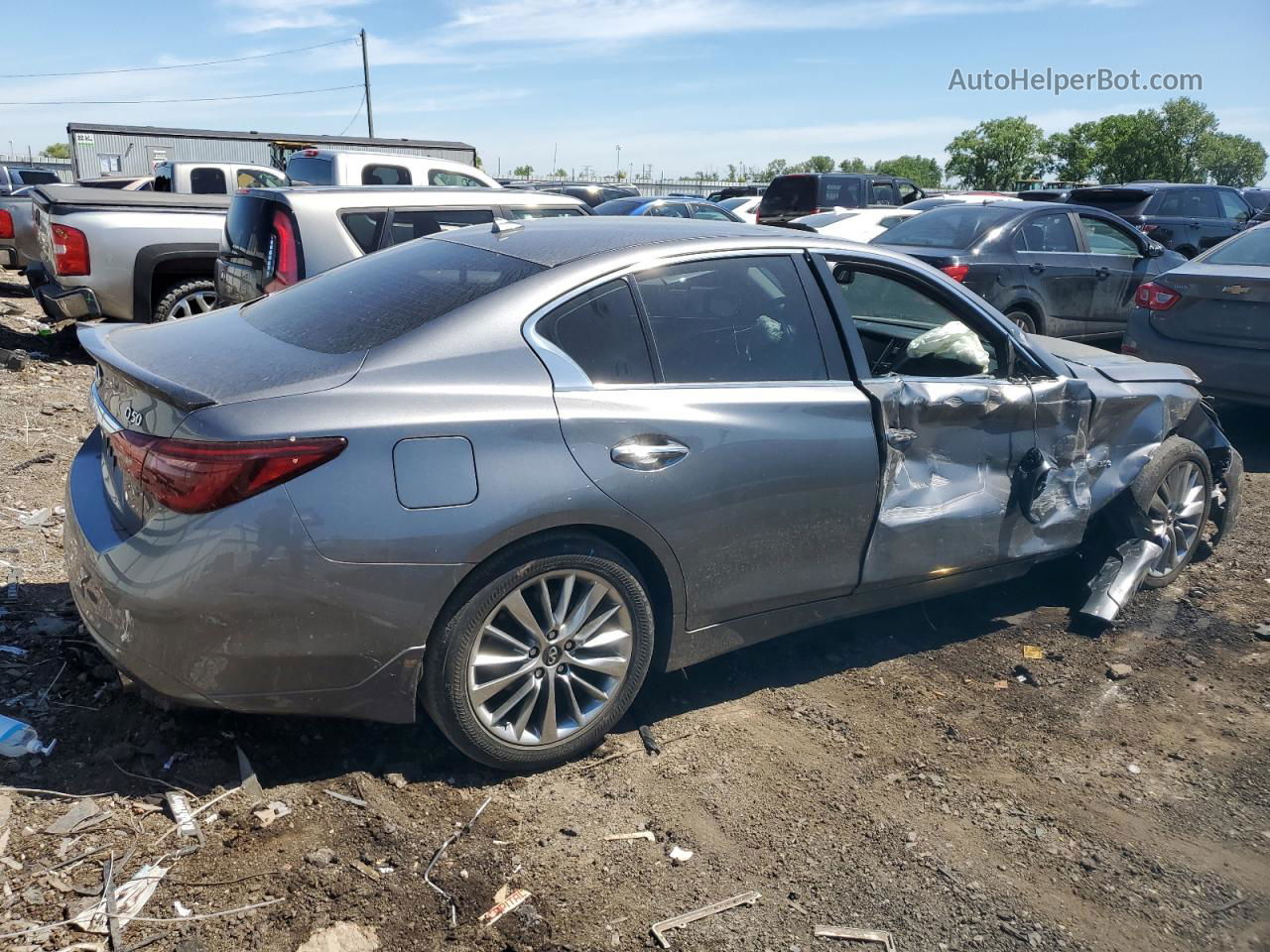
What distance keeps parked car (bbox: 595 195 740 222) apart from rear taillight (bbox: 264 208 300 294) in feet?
37.3

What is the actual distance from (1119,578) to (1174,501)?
64cm

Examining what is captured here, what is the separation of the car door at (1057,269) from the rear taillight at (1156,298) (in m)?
1.65

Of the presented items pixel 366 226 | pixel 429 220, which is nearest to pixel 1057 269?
pixel 429 220

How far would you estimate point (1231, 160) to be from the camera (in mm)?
49906

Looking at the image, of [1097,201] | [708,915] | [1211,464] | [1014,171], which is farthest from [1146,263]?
[1014,171]

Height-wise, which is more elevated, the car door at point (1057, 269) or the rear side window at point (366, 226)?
the rear side window at point (366, 226)

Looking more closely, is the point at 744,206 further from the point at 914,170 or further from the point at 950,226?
the point at 914,170

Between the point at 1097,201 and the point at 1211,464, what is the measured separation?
535 inches

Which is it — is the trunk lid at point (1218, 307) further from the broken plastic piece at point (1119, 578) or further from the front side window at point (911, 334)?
the front side window at point (911, 334)

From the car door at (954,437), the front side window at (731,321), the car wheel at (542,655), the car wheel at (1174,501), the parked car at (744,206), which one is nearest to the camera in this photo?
the car wheel at (542,655)

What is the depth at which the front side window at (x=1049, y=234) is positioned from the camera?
9820 mm

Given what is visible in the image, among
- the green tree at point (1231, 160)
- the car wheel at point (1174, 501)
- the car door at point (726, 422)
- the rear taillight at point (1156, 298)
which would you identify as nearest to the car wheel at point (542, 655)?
the car door at point (726, 422)

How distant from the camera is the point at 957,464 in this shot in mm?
4086

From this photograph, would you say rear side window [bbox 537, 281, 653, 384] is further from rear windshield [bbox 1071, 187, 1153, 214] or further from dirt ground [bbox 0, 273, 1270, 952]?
rear windshield [bbox 1071, 187, 1153, 214]
